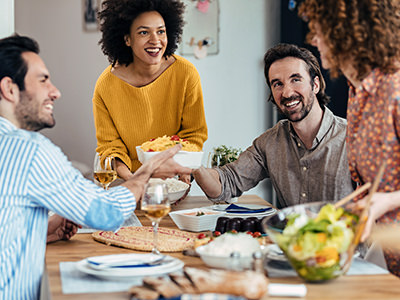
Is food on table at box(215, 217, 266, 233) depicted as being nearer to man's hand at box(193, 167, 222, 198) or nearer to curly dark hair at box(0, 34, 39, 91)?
man's hand at box(193, 167, 222, 198)

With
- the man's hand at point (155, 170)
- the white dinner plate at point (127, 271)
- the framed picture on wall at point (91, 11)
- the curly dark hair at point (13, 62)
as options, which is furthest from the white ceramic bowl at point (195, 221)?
the framed picture on wall at point (91, 11)

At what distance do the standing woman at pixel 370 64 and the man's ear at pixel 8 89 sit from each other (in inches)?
37.1

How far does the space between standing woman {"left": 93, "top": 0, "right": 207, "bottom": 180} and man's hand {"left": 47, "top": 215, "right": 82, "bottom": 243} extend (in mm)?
1121

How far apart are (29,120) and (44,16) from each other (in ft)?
10.4

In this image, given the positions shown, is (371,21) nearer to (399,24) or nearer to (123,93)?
(399,24)

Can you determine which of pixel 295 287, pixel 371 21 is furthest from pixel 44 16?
pixel 295 287

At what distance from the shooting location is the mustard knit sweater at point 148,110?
3057 millimetres

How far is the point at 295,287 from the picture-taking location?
1263 mm

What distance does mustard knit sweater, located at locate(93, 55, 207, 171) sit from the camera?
3.06 metres

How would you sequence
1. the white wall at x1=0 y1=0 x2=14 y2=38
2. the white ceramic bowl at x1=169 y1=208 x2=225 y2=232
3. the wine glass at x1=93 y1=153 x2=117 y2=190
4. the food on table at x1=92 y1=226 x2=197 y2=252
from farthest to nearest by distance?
the white wall at x1=0 y1=0 x2=14 y2=38 → the wine glass at x1=93 y1=153 x2=117 y2=190 → the white ceramic bowl at x1=169 y1=208 x2=225 y2=232 → the food on table at x1=92 y1=226 x2=197 y2=252

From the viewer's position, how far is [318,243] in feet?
4.24

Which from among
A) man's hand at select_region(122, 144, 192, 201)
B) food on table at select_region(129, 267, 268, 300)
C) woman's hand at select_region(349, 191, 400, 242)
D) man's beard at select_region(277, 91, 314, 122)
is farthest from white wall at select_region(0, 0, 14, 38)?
woman's hand at select_region(349, 191, 400, 242)

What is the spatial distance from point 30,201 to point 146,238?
500 mm

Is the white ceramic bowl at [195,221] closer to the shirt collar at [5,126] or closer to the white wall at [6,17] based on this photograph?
the shirt collar at [5,126]
